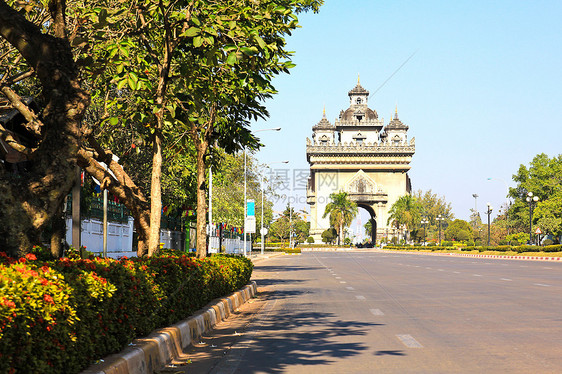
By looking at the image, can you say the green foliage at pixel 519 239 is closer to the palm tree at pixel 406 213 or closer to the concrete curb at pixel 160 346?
the palm tree at pixel 406 213

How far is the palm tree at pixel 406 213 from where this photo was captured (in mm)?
128375

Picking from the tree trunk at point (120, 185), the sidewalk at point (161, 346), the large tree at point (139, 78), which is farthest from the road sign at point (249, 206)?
the sidewalk at point (161, 346)

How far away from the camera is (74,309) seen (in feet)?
19.0

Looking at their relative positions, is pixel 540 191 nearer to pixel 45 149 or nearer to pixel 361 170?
pixel 361 170

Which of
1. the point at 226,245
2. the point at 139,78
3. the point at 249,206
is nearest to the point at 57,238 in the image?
the point at 139,78

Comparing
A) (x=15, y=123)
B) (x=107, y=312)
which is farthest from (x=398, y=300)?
(x=15, y=123)

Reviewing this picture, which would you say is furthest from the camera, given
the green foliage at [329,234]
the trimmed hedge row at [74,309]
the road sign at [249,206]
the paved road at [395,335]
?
the green foliage at [329,234]

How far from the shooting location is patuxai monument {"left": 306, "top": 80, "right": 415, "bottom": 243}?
144 m

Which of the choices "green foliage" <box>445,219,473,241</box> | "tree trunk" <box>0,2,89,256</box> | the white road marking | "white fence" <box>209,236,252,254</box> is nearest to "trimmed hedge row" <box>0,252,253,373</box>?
"tree trunk" <box>0,2,89,256</box>

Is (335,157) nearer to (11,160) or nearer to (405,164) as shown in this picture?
(405,164)

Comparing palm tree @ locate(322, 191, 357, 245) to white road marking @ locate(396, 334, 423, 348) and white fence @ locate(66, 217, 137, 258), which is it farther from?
white road marking @ locate(396, 334, 423, 348)

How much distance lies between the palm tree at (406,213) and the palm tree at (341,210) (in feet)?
27.2

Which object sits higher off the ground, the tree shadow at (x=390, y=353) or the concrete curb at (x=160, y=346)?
the concrete curb at (x=160, y=346)

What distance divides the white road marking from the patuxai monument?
13205 cm
